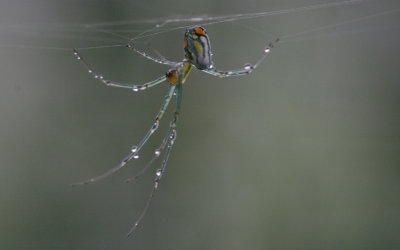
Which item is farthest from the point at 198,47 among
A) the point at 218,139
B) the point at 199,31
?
the point at 218,139

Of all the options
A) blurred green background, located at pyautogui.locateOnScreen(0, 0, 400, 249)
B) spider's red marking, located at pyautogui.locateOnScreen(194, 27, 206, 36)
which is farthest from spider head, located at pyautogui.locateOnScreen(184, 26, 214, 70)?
blurred green background, located at pyautogui.locateOnScreen(0, 0, 400, 249)

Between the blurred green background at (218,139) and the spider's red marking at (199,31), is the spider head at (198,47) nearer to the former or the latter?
the spider's red marking at (199,31)

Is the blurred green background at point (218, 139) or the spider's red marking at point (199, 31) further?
the blurred green background at point (218, 139)

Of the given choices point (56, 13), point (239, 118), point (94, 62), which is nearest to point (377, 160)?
point (239, 118)

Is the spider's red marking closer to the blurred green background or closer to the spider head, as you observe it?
the spider head

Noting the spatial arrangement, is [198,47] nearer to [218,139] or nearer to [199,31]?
[199,31]

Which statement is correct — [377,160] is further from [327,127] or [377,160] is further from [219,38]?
[219,38]

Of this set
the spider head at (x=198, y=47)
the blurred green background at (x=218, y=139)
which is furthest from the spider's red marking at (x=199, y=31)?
the blurred green background at (x=218, y=139)

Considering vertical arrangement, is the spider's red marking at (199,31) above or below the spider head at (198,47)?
above
